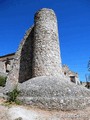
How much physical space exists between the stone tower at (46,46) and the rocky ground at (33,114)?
6820 mm

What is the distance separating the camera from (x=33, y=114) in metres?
10.4

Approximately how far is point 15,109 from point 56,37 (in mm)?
10922

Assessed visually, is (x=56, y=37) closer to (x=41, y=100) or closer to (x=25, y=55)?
(x=25, y=55)

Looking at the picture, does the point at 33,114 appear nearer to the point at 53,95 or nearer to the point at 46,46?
the point at 53,95

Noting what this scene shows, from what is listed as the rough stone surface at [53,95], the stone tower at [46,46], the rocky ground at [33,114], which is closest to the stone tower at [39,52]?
the stone tower at [46,46]

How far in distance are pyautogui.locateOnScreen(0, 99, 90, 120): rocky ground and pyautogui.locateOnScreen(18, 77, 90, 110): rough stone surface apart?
1.66 feet

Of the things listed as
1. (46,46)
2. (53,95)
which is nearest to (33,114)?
(53,95)

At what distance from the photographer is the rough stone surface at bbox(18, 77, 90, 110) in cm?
1188

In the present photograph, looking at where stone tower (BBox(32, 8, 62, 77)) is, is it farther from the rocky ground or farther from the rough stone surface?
the rocky ground

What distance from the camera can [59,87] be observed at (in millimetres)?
13555

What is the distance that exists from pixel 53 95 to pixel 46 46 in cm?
715

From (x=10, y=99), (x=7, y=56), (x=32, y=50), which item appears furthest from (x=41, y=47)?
(x=7, y=56)

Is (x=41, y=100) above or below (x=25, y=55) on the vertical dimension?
below

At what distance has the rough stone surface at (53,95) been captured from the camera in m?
11.9
